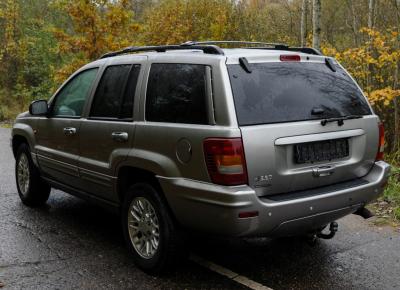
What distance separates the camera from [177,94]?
3.83 m

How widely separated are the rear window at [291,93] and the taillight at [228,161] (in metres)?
0.19

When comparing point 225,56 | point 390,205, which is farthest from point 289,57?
point 390,205

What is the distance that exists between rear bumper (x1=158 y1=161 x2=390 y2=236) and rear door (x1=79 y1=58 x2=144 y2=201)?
29.8 inches

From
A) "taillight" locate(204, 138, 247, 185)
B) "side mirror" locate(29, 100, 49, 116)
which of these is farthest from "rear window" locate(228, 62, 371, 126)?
"side mirror" locate(29, 100, 49, 116)

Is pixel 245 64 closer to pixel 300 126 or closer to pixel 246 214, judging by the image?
pixel 300 126

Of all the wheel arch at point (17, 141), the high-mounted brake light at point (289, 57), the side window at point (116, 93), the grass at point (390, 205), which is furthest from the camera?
the wheel arch at point (17, 141)

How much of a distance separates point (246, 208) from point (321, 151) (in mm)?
849

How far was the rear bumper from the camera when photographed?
3314 mm

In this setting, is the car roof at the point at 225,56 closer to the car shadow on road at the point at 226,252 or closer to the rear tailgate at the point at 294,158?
the rear tailgate at the point at 294,158

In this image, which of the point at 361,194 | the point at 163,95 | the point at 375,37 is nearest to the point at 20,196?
the point at 163,95

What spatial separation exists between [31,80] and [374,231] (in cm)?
2186

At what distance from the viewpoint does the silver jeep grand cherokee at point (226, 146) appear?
338cm

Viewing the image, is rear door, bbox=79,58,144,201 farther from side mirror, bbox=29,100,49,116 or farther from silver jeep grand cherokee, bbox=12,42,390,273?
side mirror, bbox=29,100,49,116

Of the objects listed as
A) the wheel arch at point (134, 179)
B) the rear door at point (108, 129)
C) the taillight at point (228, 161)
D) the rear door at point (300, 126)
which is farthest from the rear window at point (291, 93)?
the rear door at point (108, 129)
